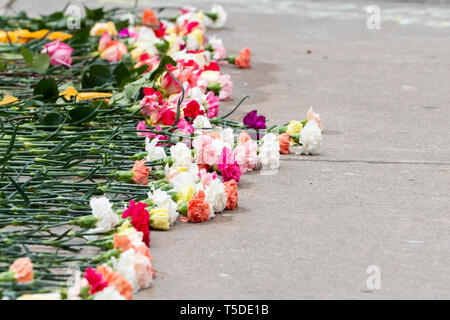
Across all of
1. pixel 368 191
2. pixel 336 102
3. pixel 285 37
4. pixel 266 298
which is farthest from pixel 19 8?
pixel 266 298

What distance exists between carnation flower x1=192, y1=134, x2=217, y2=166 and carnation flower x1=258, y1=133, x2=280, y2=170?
256mm

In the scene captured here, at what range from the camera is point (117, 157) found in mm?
3168

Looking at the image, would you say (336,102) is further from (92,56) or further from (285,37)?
(285,37)

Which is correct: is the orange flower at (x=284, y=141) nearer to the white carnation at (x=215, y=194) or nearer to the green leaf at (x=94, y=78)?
the white carnation at (x=215, y=194)

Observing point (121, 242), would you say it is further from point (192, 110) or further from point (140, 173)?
point (192, 110)

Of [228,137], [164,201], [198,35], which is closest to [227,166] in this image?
[228,137]

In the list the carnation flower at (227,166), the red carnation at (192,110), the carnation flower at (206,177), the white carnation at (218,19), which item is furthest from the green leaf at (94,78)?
the white carnation at (218,19)

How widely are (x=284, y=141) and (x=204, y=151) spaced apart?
1.60ft

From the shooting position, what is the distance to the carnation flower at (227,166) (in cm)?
305

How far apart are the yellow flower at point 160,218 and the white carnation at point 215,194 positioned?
0.18 metres

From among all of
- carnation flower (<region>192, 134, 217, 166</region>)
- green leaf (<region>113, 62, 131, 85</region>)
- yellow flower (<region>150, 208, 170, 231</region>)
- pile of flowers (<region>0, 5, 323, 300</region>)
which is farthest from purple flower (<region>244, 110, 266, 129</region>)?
yellow flower (<region>150, 208, 170, 231</region>)

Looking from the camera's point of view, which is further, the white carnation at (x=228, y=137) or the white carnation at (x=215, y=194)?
the white carnation at (x=228, y=137)

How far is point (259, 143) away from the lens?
3.39 m

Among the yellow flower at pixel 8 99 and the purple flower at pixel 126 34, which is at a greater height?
the purple flower at pixel 126 34
